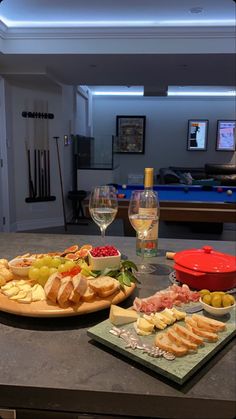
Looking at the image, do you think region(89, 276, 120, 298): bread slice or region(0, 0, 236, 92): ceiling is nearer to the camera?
region(89, 276, 120, 298): bread slice

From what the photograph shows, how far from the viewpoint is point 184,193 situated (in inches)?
164

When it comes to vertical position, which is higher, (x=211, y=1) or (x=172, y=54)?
(x=211, y=1)

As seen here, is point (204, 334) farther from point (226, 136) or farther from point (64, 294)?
point (226, 136)

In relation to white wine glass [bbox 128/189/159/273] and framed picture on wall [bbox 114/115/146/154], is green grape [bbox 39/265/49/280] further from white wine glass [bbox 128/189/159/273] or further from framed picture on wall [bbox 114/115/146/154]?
framed picture on wall [bbox 114/115/146/154]

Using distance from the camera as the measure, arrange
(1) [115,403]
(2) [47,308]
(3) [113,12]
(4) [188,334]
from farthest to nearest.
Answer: (3) [113,12] < (2) [47,308] < (4) [188,334] < (1) [115,403]

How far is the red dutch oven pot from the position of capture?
1008 millimetres

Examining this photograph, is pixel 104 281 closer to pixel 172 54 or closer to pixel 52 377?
pixel 52 377

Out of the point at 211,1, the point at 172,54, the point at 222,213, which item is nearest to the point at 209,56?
the point at 172,54

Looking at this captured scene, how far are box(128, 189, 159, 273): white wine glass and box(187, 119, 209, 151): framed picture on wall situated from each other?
776 centimetres

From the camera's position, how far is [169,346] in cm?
71

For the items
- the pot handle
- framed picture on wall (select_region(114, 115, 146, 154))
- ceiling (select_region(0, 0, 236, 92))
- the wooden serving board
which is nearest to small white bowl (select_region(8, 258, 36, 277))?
the wooden serving board

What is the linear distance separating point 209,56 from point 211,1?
0.71 m

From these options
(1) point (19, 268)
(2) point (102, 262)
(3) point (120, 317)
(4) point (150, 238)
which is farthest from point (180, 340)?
(4) point (150, 238)

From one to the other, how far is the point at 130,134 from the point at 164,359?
8402mm
